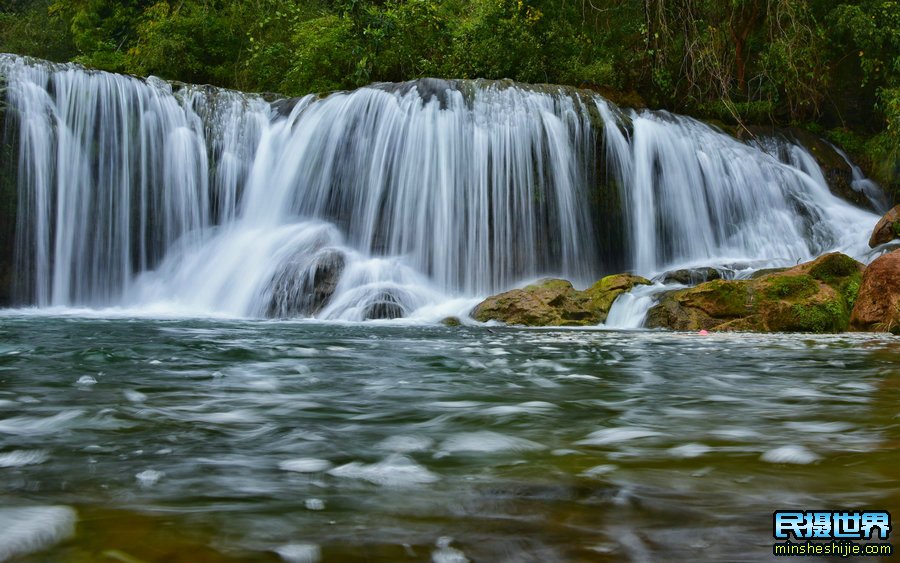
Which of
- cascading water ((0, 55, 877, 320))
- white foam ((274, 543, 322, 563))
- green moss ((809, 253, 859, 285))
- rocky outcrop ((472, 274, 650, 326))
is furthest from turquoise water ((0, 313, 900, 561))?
cascading water ((0, 55, 877, 320))

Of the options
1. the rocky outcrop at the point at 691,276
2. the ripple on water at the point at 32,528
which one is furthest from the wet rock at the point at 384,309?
the ripple on water at the point at 32,528

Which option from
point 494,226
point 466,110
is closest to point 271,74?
point 466,110

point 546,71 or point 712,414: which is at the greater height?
point 546,71

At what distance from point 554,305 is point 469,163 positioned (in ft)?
14.8

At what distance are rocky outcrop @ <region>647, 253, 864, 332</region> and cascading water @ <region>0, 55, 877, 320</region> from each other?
391 centimetres

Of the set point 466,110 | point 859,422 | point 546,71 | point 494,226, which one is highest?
point 546,71

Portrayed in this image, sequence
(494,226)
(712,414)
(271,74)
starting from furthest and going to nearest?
(271,74) → (494,226) → (712,414)

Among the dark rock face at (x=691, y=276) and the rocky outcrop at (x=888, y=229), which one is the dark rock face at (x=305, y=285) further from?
the rocky outcrop at (x=888, y=229)

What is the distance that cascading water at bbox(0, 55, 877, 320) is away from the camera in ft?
43.9

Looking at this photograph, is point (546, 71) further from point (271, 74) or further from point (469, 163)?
point (271, 74)

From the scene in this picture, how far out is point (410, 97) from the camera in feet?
46.8

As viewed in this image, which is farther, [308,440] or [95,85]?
[95,85]

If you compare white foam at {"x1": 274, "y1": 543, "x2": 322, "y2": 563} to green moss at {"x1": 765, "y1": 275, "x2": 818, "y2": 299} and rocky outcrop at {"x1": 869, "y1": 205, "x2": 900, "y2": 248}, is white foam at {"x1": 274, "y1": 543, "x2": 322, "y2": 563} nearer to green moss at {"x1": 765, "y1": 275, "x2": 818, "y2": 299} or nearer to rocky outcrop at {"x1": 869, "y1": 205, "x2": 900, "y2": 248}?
green moss at {"x1": 765, "y1": 275, "x2": 818, "y2": 299}

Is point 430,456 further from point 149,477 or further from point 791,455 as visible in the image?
point 791,455
